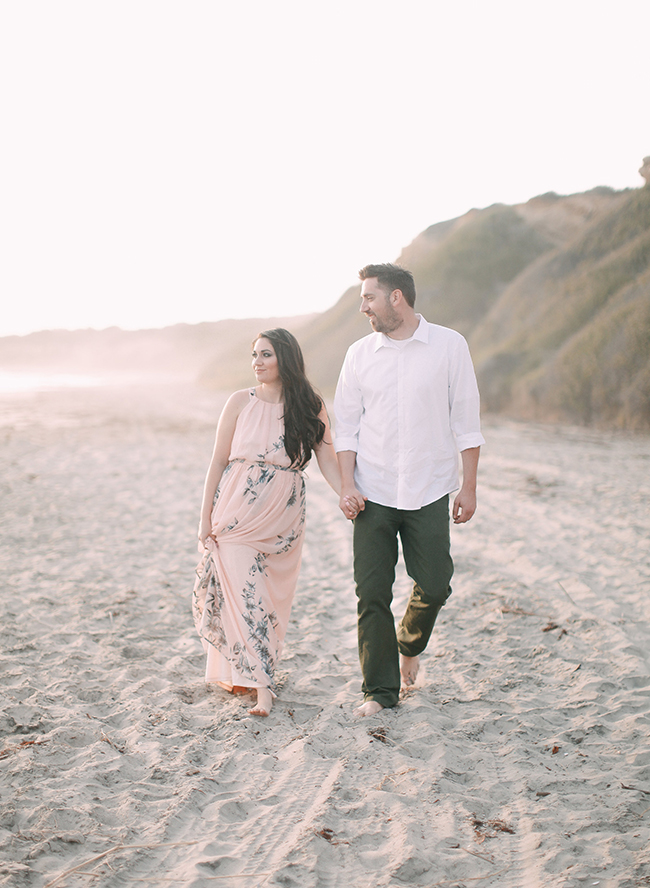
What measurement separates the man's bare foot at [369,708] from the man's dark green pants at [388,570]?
0.08 ft

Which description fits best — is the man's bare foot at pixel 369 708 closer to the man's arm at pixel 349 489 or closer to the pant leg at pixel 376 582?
the pant leg at pixel 376 582

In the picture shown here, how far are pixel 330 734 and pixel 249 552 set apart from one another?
96 cm

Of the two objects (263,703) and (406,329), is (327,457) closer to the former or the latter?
(406,329)

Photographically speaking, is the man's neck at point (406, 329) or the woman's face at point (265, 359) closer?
the man's neck at point (406, 329)

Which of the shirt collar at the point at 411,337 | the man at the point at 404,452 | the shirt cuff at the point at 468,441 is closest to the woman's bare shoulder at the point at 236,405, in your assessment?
the man at the point at 404,452

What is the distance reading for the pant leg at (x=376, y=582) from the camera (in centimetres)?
318

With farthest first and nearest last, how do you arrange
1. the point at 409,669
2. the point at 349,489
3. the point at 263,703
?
the point at 409,669 < the point at 263,703 < the point at 349,489

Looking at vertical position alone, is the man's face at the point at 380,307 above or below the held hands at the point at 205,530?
above

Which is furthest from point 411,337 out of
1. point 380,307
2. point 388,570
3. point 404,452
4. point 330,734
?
point 330,734

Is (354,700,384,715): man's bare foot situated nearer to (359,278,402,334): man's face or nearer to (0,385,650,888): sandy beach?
(0,385,650,888): sandy beach

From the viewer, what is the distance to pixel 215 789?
9.03 ft

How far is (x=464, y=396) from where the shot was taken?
319 centimetres

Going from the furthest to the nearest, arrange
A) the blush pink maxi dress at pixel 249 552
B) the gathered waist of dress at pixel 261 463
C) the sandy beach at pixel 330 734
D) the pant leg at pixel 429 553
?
the gathered waist of dress at pixel 261 463
the blush pink maxi dress at pixel 249 552
the pant leg at pixel 429 553
the sandy beach at pixel 330 734

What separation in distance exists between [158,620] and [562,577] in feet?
10.3
